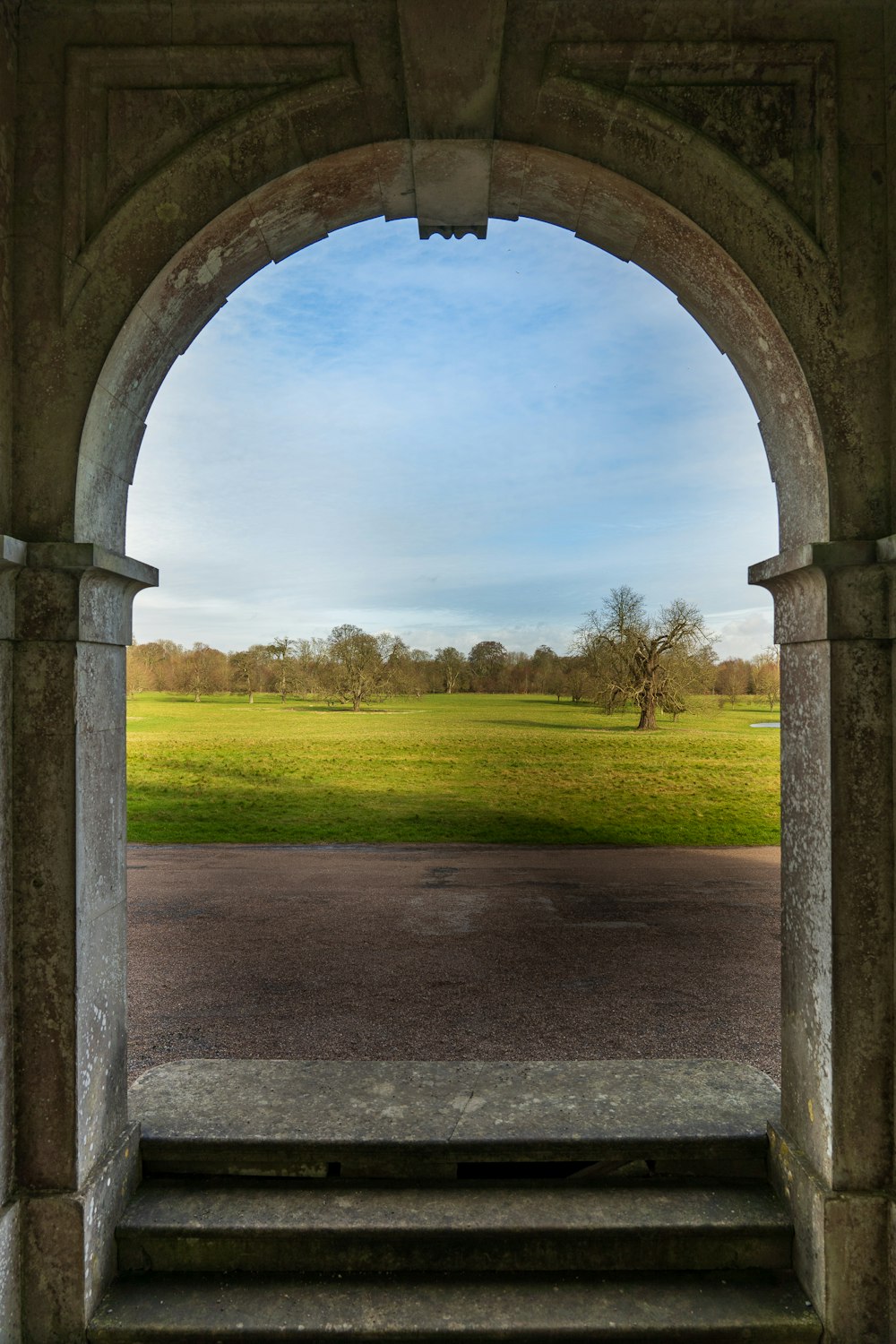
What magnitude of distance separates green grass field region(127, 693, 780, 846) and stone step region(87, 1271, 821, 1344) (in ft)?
36.3

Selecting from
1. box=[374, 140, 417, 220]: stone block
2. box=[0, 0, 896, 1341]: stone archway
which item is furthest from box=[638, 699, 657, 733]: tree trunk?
box=[374, 140, 417, 220]: stone block

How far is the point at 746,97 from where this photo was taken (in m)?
3.02

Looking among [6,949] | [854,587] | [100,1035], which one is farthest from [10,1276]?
[854,587]

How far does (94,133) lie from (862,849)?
13.0 ft

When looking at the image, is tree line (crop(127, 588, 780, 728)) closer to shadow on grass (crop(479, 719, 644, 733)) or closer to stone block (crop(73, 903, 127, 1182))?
shadow on grass (crop(479, 719, 644, 733))

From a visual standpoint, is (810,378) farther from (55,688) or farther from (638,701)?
(638,701)

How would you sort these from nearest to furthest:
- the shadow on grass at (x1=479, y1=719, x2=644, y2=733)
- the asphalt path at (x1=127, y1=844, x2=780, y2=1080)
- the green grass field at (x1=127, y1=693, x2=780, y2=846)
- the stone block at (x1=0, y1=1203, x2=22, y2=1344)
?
the stone block at (x1=0, y1=1203, x2=22, y2=1344) → the asphalt path at (x1=127, y1=844, x2=780, y2=1080) → the green grass field at (x1=127, y1=693, x2=780, y2=846) → the shadow on grass at (x1=479, y1=719, x2=644, y2=733)

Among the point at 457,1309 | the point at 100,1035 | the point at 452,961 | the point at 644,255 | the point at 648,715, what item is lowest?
the point at 452,961

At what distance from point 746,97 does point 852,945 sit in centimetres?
325

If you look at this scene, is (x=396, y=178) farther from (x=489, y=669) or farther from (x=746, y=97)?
(x=489, y=669)

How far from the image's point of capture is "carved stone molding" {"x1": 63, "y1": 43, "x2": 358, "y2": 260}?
2.98 metres

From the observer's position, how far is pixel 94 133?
3.00 meters

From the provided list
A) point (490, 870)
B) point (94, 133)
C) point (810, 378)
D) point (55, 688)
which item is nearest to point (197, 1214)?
point (55, 688)

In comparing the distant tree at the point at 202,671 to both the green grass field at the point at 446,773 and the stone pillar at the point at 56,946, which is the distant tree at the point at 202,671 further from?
the stone pillar at the point at 56,946
